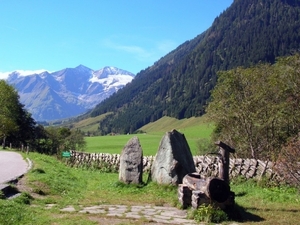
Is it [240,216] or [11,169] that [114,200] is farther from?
[11,169]

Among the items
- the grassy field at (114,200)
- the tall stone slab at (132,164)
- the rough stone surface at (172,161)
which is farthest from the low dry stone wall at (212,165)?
the tall stone slab at (132,164)

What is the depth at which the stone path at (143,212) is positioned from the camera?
36.0 feet

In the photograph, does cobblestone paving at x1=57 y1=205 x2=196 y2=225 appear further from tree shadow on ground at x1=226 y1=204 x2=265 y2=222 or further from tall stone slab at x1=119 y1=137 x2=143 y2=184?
tall stone slab at x1=119 y1=137 x2=143 y2=184

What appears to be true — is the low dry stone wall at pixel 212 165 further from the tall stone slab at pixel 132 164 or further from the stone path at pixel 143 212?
the tall stone slab at pixel 132 164

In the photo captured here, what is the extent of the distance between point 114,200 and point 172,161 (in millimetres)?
3758

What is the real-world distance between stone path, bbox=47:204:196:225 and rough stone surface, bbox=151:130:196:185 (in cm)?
410

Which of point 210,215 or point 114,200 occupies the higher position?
point 210,215

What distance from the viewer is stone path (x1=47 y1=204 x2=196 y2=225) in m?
11.0

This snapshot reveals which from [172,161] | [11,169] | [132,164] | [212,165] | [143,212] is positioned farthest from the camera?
[11,169]

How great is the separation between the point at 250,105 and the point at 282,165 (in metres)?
15.9

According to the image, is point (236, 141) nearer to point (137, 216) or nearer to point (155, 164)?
point (155, 164)

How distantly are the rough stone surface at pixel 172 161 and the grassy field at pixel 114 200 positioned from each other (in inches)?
21.5

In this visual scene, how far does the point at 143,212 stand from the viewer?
39.8ft

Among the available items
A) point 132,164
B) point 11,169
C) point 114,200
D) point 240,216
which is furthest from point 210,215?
point 11,169
